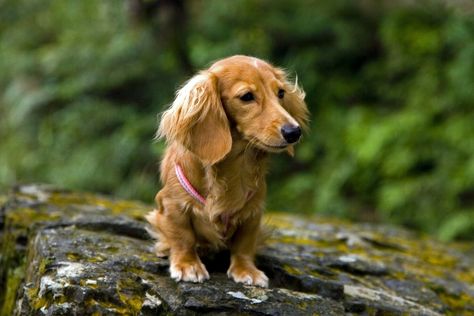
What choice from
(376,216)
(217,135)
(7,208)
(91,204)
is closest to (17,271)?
(7,208)

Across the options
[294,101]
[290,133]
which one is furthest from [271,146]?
[294,101]

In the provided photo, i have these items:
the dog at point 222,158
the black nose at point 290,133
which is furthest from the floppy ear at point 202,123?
the black nose at point 290,133

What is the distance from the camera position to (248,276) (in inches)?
144

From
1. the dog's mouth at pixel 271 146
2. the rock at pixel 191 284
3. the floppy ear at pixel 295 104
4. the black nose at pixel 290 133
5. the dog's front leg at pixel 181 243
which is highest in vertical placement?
the floppy ear at pixel 295 104

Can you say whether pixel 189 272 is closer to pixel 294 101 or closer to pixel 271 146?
pixel 271 146

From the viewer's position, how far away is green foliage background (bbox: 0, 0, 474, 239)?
8656 millimetres

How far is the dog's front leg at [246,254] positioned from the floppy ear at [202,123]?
1.53 feet

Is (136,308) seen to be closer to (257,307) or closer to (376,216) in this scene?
(257,307)

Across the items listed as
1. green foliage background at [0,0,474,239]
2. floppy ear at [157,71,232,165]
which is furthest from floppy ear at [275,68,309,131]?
green foliage background at [0,0,474,239]

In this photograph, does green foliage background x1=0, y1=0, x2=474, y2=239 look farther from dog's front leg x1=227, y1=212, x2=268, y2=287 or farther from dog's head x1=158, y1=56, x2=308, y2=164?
dog's head x1=158, y1=56, x2=308, y2=164

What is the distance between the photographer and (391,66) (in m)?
9.79

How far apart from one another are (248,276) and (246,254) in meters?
0.17

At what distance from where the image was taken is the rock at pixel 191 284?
3357 mm

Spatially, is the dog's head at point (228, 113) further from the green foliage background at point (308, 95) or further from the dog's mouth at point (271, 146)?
the green foliage background at point (308, 95)
